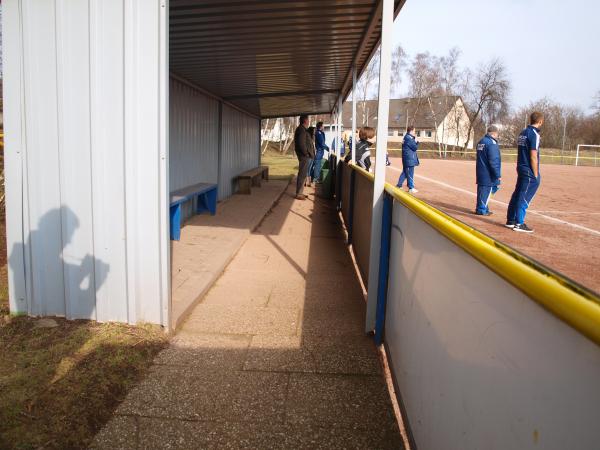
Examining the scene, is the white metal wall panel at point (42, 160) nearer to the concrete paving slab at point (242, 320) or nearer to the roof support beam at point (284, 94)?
the concrete paving slab at point (242, 320)

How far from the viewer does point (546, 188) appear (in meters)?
18.3

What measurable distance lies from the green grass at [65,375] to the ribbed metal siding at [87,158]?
0.67ft

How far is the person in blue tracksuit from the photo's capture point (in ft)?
26.2

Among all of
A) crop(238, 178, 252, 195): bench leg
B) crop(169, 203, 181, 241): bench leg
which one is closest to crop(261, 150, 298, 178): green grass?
crop(238, 178, 252, 195): bench leg

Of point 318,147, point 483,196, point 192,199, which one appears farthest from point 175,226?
point 318,147

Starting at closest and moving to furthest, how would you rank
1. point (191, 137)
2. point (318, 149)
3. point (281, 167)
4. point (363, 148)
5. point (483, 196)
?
point (363, 148) → point (191, 137) → point (483, 196) → point (318, 149) → point (281, 167)

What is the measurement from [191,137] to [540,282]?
29.2 feet

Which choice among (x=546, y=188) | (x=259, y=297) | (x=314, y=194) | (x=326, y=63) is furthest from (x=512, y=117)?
(x=259, y=297)

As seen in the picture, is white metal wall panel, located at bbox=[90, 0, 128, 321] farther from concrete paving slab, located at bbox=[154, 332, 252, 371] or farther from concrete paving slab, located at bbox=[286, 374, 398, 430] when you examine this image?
concrete paving slab, located at bbox=[286, 374, 398, 430]

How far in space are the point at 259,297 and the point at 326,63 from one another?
511 centimetres

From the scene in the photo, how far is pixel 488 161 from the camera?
916cm

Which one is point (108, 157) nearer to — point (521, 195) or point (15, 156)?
point (15, 156)

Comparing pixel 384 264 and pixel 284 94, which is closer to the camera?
pixel 384 264

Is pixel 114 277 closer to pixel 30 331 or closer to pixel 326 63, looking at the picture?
pixel 30 331
